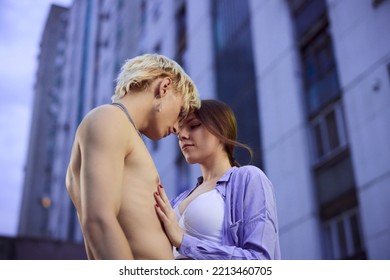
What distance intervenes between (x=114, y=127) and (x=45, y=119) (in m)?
31.9

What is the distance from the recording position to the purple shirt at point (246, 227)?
2342mm

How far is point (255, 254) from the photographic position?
2.32m

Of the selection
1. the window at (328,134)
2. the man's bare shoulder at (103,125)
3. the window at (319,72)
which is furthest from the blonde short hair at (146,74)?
the window at (319,72)

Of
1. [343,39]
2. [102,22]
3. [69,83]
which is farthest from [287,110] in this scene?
[69,83]

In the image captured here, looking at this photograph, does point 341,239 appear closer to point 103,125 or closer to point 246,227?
point 246,227

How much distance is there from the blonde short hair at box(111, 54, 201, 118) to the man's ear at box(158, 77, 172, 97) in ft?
0.08

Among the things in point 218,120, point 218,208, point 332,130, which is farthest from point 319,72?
point 218,208

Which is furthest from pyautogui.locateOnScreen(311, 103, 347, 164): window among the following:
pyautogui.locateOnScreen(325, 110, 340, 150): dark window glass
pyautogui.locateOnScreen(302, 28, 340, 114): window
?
pyautogui.locateOnScreen(302, 28, 340, 114): window

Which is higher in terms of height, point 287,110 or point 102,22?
point 102,22

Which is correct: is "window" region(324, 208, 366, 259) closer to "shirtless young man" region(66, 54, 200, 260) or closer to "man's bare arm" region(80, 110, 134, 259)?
"shirtless young man" region(66, 54, 200, 260)

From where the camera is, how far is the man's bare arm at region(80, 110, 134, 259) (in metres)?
1.87

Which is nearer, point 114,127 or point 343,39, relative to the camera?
point 114,127

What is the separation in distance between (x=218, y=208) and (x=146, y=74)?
2.24 feet

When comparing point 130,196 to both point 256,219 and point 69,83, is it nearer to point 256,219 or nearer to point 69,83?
point 256,219
